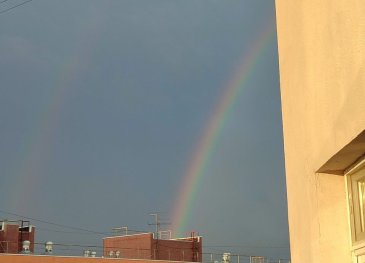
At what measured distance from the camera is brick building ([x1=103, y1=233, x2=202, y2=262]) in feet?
155

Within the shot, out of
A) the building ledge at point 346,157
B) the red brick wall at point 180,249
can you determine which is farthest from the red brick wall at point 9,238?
the building ledge at point 346,157

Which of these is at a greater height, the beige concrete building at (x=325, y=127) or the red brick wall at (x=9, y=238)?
the red brick wall at (x=9, y=238)

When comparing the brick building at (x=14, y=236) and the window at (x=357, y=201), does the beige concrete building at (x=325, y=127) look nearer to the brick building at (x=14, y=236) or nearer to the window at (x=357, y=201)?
the window at (x=357, y=201)

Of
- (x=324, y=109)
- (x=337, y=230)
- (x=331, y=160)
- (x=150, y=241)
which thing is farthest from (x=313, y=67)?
(x=150, y=241)

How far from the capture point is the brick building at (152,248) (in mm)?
47156

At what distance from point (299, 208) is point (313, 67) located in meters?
1.11

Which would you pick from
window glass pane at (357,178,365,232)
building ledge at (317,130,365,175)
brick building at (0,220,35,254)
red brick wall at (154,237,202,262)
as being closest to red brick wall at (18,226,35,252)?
brick building at (0,220,35,254)

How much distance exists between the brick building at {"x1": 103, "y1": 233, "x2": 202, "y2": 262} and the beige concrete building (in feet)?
140

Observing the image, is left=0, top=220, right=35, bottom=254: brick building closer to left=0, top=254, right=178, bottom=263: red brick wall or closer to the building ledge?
left=0, top=254, right=178, bottom=263: red brick wall

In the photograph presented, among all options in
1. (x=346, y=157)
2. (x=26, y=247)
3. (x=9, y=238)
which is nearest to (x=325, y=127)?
(x=346, y=157)

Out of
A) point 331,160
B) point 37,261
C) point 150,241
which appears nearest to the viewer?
point 331,160

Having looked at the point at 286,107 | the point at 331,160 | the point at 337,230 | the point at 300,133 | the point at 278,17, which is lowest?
the point at 337,230

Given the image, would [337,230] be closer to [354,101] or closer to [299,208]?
[299,208]

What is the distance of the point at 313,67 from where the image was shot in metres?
3.98
